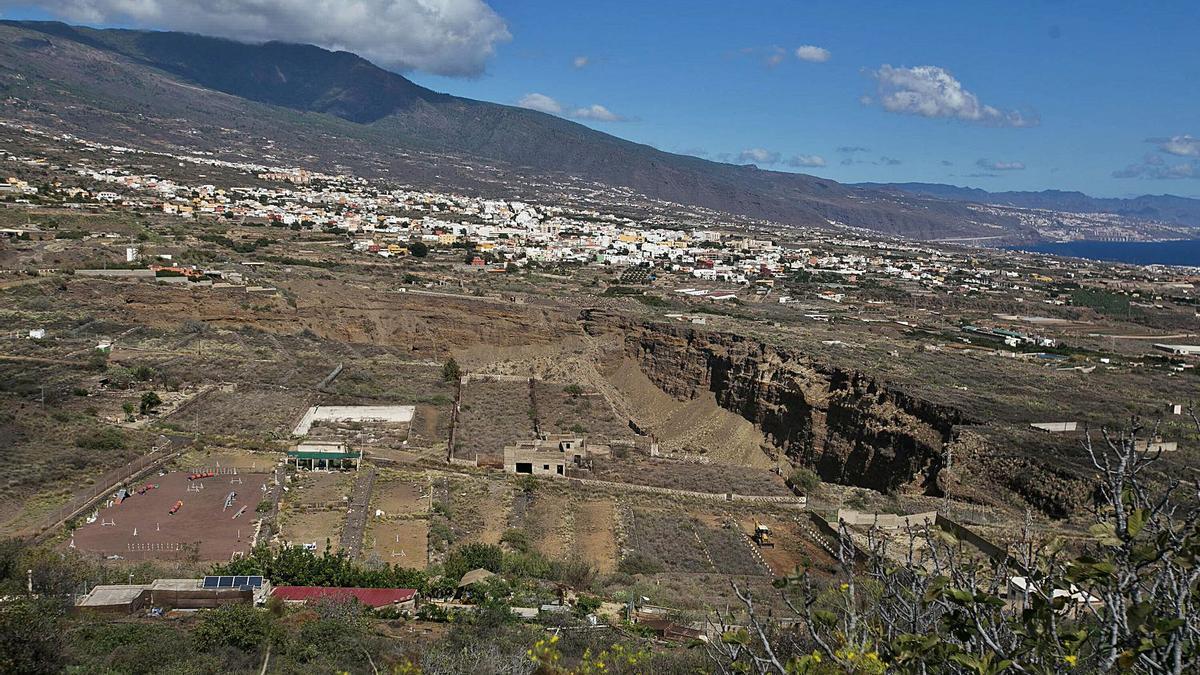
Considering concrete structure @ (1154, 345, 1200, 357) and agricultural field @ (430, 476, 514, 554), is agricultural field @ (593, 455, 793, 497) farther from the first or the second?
concrete structure @ (1154, 345, 1200, 357)

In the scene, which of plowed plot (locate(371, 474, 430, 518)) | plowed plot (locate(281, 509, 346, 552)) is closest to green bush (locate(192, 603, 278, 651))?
plowed plot (locate(281, 509, 346, 552))

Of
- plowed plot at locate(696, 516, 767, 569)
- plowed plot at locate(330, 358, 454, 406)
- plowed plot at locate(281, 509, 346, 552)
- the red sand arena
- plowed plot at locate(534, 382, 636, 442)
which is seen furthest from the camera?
plowed plot at locate(330, 358, 454, 406)

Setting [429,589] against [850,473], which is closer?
[429,589]

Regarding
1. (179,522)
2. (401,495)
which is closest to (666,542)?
(401,495)

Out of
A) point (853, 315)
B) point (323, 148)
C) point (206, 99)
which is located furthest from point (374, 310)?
point (206, 99)

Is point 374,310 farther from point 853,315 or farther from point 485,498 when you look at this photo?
point 853,315

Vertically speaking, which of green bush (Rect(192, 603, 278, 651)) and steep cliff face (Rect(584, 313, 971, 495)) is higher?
green bush (Rect(192, 603, 278, 651))

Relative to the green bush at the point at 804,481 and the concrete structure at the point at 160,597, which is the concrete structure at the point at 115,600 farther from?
the green bush at the point at 804,481

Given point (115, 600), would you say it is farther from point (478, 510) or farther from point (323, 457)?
point (323, 457)
